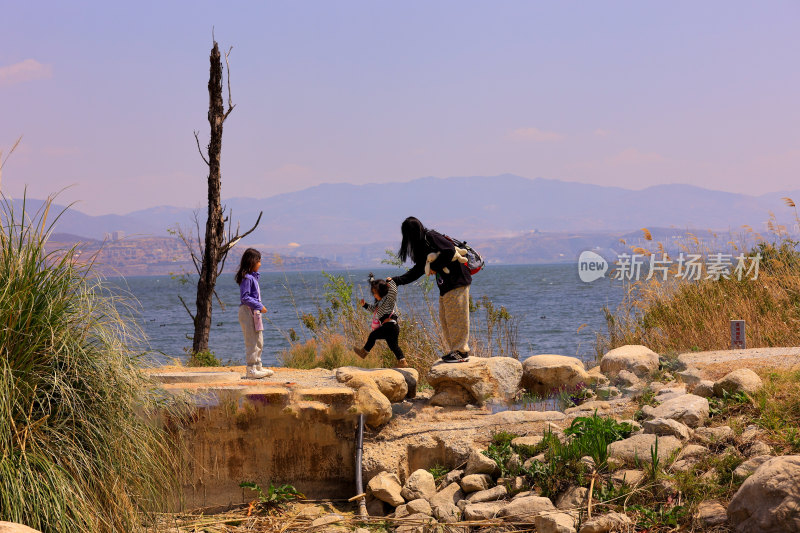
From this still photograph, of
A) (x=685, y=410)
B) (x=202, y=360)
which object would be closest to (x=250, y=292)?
(x=202, y=360)

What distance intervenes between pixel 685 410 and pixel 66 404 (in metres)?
4.65

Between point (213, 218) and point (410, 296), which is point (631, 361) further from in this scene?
point (213, 218)

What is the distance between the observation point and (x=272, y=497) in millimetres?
6137

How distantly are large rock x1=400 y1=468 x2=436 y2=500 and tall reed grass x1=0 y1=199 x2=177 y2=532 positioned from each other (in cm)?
212

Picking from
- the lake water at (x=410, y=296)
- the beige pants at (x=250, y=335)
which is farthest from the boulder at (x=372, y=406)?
the lake water at (x=410, y=296)

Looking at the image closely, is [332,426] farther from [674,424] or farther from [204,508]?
[674,424]

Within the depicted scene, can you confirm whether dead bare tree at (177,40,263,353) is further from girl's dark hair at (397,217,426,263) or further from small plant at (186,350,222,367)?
girl's dark hair at (397,217,426,263)

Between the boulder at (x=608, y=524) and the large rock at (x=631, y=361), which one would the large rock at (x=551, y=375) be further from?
the boulder at (x=608, y=524)

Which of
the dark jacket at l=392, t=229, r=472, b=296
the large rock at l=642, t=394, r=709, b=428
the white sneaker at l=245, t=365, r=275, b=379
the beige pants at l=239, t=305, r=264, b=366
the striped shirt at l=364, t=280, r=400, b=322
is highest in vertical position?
the dark jacket at l=392, t=229, r=472, b=296

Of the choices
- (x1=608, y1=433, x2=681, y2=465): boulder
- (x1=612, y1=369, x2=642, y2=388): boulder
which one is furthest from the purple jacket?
(x1=612, y1=369, x2=642, y2=388): boulder

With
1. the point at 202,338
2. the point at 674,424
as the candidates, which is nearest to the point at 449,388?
the point at 674,424

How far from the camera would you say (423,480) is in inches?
239

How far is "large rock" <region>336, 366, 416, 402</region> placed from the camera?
709cm

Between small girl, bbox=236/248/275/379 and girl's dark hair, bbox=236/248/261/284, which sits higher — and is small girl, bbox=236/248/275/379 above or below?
below
